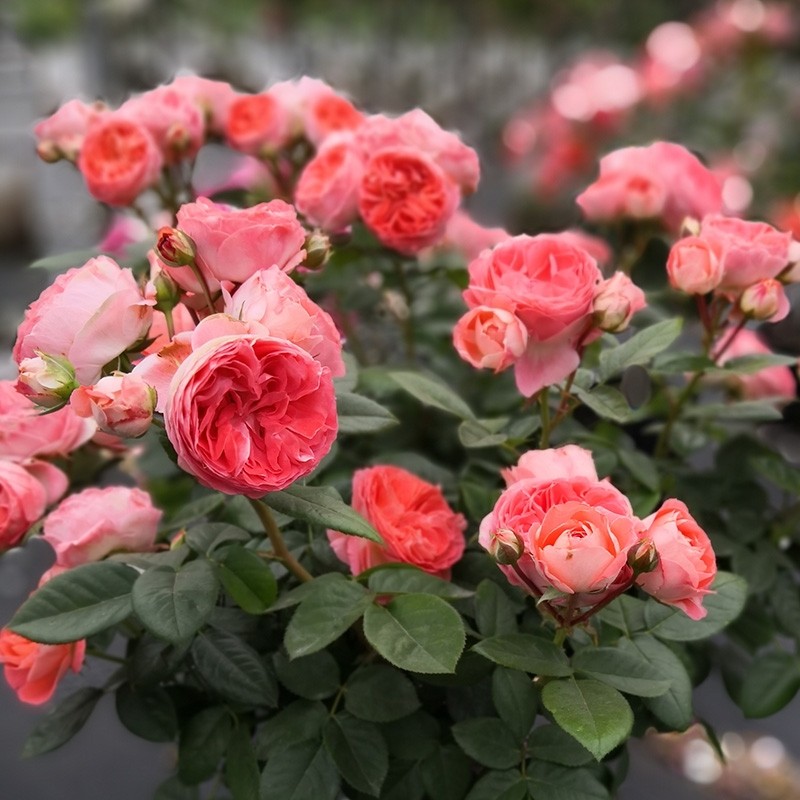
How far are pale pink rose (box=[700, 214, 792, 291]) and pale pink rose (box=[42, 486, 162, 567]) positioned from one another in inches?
12.9

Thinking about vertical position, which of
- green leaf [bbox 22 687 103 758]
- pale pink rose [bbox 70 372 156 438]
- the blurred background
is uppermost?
pale pink rose [bbox 70 372 156 438]

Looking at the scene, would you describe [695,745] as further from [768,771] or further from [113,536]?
[113,536]

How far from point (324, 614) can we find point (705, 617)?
0.19m

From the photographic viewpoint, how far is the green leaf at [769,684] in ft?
1.82

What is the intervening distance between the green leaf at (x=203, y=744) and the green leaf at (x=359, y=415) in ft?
0.55

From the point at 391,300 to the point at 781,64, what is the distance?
236 centimetres

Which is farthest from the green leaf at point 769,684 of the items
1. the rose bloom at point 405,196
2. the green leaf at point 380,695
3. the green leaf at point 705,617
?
the rose bloom at point 405,196

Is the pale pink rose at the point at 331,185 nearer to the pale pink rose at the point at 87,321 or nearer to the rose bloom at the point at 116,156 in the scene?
the rose bloom at the point at 116,156

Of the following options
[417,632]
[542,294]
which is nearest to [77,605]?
[417,632]

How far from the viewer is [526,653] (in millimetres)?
412

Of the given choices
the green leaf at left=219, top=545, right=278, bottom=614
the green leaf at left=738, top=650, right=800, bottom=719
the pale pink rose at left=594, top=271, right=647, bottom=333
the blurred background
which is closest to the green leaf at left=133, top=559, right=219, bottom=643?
the green leaf at left=219, top=545, right=278, bottom=614

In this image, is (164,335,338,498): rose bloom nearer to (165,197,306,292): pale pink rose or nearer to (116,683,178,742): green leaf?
(165,197,306,292): pale pink rose

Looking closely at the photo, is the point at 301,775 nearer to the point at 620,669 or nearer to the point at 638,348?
the point at 620,669

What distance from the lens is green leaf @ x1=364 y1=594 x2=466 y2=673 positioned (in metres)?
0.39
